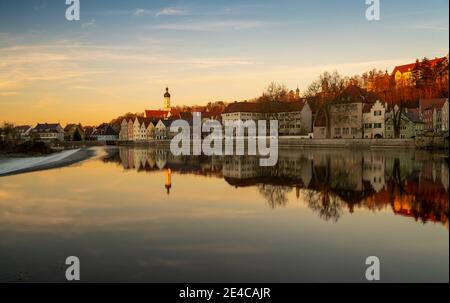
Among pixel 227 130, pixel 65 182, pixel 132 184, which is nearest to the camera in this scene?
pixel 132 184

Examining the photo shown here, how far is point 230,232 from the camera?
11484mm

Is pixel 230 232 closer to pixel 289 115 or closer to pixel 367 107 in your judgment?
pixel 367 107

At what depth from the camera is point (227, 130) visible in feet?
314

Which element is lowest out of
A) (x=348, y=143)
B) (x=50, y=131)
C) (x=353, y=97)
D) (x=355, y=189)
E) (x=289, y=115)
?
(x=355, y=189)

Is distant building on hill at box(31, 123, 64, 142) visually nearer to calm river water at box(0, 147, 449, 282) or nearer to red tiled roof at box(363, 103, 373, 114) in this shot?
red tiled roof at box(363, 103, 373, 114)

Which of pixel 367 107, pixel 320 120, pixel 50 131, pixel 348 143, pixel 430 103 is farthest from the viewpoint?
pixel 50 131

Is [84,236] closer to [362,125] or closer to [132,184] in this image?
[132,184]

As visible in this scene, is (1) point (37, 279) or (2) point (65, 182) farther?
(2) point (65, 182)

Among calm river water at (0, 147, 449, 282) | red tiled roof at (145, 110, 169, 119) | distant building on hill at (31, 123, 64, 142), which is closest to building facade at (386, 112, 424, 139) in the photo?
calm river water at (0, 147, 449, 282)

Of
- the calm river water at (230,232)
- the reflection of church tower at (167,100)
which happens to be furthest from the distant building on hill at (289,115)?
the reflection of church tower at (167,100)

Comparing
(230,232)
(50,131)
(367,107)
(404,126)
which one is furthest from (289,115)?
(50,131)

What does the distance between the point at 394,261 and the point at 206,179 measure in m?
16.8

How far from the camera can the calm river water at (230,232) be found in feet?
27.3
